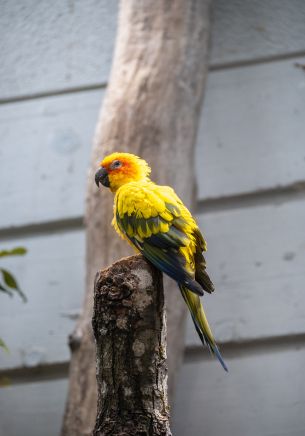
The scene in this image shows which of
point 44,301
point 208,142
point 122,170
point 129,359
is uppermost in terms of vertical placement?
point 208,142

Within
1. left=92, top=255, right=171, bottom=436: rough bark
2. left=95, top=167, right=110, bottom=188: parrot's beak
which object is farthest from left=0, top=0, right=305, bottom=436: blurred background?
left=92, top=255, right=171, bottom=436: rough bark

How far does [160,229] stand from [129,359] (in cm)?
49

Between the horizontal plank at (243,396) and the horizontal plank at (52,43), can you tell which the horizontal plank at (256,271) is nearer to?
the horizontal plank at (243,396)

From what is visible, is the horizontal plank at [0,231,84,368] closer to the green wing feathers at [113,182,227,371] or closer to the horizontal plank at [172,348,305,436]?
the horizontal plank at [172,348,305,436]

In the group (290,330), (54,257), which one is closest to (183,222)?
(290,330)

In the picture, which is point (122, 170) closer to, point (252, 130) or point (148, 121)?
point (148, 121)

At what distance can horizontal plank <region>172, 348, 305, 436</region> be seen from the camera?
131 inches

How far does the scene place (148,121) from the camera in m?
2.90

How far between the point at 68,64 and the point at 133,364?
272 cm

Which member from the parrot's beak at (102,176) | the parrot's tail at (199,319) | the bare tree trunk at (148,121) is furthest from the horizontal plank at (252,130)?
the parrot's tail at (199,319)

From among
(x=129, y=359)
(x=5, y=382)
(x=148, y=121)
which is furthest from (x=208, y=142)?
(x=129, y=359)

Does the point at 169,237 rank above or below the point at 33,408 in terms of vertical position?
above

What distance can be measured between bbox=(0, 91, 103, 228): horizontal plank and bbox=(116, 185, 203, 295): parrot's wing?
1689 mm

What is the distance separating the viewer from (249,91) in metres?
3.76
